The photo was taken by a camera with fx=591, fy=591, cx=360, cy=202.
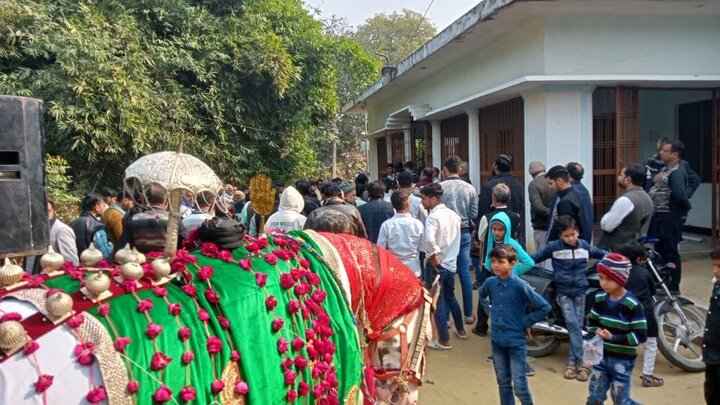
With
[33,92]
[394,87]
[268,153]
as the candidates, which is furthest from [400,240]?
[394,87]

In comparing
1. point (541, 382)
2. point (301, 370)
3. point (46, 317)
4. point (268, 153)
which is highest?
point (268, 153)

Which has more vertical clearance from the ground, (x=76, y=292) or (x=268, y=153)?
(x=268, y=153)

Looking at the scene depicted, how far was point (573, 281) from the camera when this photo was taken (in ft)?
15.5

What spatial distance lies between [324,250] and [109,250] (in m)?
3.73

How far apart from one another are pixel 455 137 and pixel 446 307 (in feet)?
22.0

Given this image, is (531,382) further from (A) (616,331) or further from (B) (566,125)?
(B) (566,125)

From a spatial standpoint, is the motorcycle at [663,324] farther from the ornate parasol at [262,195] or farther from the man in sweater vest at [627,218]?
the ornate parasol at [262,195]

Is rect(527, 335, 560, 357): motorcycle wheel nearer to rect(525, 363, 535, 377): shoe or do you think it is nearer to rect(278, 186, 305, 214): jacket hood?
rect(525, 363, 535, 377): shoe

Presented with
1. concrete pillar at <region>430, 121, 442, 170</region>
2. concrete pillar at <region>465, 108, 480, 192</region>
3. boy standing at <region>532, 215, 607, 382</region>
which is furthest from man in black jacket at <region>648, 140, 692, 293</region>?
concrete pillar at <region>430, 121, 442, 170</region>

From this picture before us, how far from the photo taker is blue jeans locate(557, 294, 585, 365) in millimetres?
4699

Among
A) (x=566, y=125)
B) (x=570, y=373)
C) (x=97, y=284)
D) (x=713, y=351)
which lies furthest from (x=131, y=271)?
(x=566, y=125)

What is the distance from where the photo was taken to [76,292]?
5.90 feet

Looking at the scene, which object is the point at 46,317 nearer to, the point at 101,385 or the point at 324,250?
the point at 101,385

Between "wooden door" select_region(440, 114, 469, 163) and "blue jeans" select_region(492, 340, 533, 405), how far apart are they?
7.38m
